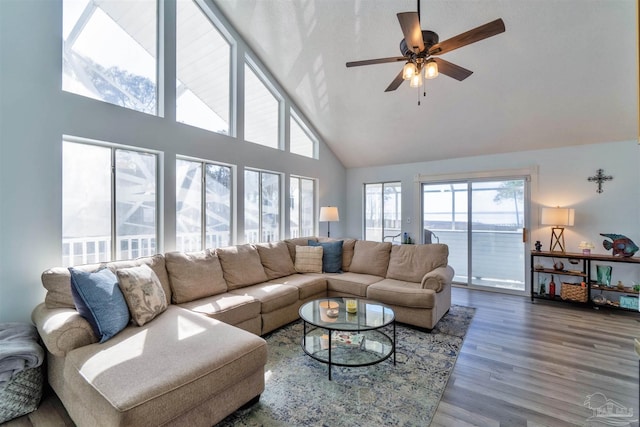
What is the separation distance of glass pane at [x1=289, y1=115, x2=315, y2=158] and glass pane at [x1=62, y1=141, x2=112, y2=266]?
117 inches

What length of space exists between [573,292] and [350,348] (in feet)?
11.8

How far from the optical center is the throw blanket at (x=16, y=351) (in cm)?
178

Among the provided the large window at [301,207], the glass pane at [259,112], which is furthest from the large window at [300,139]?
the large window at [301,207]

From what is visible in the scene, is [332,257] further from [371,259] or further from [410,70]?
[410,70]

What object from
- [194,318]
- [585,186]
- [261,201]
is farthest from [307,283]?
[585,186]

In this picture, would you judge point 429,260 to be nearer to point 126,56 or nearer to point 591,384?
point 591,384

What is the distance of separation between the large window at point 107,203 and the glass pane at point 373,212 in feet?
14.0

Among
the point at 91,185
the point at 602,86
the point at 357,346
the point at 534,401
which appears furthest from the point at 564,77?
the point at 91,185

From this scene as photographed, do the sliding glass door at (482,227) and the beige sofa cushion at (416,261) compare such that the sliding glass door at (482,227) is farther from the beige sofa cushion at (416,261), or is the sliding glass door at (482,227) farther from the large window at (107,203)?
the large window at (107,203)

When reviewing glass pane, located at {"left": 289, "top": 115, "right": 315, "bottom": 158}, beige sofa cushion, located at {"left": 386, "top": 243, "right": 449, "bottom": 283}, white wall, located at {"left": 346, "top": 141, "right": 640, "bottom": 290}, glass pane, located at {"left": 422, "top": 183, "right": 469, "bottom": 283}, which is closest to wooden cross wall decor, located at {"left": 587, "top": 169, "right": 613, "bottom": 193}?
white wall, located at {"left": 346, "top": 141, "right": 640, "bottom": 290}

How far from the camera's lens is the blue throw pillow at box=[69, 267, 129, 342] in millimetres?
1949

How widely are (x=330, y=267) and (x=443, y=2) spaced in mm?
3436

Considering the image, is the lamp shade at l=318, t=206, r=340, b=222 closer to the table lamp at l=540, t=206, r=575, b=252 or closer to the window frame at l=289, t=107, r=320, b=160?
the window frame at l=289, t=107, r=320, b=160

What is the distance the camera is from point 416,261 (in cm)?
381
